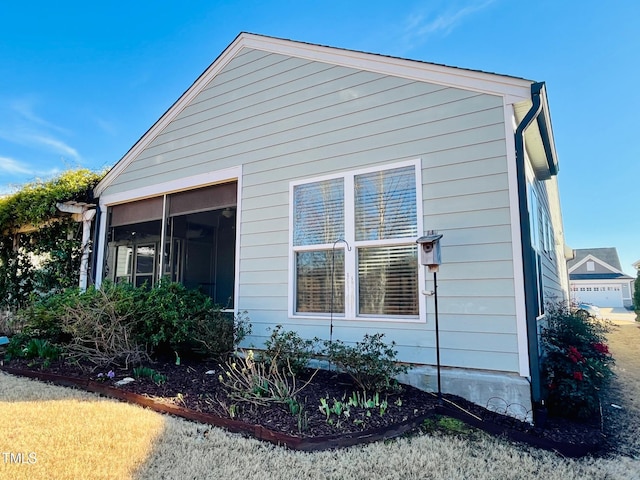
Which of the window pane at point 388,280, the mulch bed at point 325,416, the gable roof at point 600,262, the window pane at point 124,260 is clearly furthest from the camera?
the gable roof at point 600,262

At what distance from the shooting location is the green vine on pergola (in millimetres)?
7590

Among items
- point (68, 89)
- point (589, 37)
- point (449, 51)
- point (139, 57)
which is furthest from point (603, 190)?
point (68, 89)

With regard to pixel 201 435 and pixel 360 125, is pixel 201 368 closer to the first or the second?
pixel 201 435

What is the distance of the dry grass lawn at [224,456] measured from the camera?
7.96ft

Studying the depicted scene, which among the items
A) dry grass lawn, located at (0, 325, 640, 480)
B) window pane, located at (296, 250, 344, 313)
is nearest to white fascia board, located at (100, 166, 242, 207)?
window pane, located at (296, 250, 344, 313)

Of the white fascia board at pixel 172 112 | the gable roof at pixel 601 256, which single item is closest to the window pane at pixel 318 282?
the white fascia board at pixel 172 112

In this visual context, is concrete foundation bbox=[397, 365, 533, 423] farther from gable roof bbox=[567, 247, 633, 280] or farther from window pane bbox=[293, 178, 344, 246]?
gable roof bbox=[567, 247, 633, 280]

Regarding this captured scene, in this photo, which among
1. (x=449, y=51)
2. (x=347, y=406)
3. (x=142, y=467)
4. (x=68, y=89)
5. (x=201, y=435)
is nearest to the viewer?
(x=142, y=467)

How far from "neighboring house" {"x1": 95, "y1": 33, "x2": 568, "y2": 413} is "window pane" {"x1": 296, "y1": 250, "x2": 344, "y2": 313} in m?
0.02

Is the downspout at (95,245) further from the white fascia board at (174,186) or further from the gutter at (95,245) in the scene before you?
→ the white fascia board at (174,186)

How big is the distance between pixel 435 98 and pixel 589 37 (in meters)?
6.56

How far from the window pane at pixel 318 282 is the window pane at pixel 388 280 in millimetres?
270

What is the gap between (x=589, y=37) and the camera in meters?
8.16

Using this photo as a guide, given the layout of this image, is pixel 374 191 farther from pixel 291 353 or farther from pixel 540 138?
pixel 540 138
